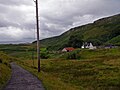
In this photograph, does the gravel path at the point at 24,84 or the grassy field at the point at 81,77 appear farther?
the grassy field at the point at 81,77

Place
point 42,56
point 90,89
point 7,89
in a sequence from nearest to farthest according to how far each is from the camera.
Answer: point 7,89, point 90,89, point 42,56

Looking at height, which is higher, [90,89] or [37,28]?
[37,28]

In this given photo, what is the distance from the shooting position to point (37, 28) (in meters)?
42.7

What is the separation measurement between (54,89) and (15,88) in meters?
3.56

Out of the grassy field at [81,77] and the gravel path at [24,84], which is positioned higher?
the gravel path at [24,84]

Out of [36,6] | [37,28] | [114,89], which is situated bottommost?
[114,89]

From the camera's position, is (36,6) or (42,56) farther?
(42,56)

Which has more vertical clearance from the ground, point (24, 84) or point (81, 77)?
point (24, 84)

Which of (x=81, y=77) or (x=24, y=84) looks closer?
(x=24, y=84)

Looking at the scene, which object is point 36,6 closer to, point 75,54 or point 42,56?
point 75,54

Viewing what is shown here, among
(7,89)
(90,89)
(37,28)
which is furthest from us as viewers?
(37,28)

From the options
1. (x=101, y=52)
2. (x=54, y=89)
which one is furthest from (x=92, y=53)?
(x=54, y=89)

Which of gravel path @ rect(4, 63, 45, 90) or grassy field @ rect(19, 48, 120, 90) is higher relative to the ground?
gravel path @ rect(4, 63, 45, 90)

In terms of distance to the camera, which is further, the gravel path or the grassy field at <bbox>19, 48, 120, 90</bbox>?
the grassy field at <bbox>19, 48, 120, 90</bbox>
